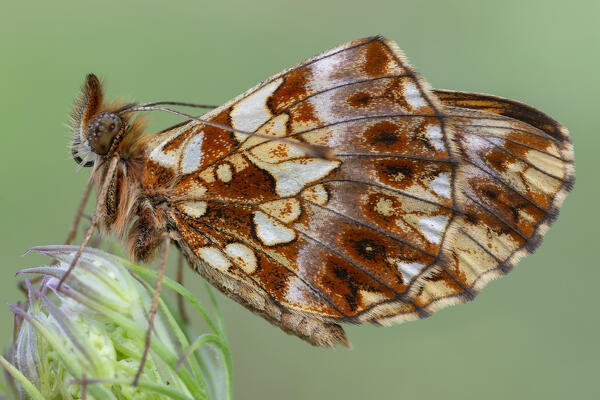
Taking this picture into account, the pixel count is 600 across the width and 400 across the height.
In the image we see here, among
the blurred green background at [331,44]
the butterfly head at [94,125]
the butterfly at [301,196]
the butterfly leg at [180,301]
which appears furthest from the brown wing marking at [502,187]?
the blurred green background at [331,44]

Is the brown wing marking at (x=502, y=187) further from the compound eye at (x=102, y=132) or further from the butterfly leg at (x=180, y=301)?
the compound eye at (x=102, y=132)

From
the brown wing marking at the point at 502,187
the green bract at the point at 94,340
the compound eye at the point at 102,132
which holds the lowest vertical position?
the green bract at the point at 94,340

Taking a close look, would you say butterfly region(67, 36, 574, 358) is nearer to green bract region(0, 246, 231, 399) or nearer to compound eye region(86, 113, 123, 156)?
compound eye region(86, 113, 123, 156)

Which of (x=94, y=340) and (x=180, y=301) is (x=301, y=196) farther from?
(x=94, y=340)

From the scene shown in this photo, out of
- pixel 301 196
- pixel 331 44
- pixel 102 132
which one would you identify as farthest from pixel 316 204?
pixel 331 44

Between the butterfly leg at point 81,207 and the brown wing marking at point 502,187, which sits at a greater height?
the brown wing marking at point 502,187
